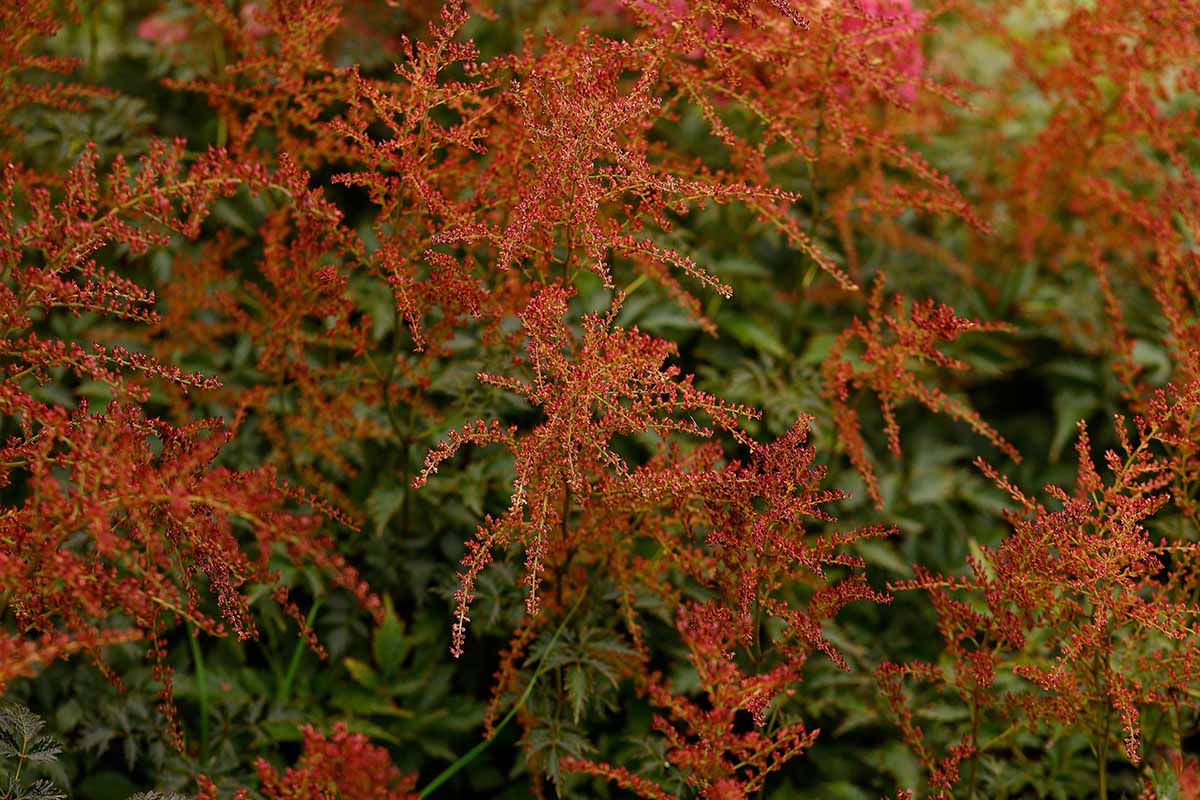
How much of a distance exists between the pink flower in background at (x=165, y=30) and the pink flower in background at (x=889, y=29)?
2.29 meters

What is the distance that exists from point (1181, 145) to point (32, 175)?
397cm

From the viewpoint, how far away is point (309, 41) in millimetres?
2670

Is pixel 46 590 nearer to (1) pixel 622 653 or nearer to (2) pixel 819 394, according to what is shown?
(1) pixel 622 653

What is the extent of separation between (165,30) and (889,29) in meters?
2.52

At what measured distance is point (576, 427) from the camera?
7.00ft

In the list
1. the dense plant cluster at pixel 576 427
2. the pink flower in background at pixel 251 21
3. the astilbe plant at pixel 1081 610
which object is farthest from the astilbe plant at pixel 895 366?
the pink flower in background at pixel 251 21

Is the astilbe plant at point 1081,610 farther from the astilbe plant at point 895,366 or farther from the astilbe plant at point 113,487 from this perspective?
the astilbe plant at point 113,487

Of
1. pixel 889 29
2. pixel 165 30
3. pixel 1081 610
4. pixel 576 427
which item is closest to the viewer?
pixel 576 427

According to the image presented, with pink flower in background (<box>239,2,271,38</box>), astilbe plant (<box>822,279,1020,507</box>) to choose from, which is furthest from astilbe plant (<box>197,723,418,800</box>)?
pink flower in background (<box>239,2,271,38</box>)

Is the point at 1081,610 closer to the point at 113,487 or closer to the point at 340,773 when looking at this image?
the point at 340,773

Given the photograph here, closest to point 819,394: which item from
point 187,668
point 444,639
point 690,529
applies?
point 690,529

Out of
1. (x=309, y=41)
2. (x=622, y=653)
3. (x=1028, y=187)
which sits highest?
(x=309, y=41)

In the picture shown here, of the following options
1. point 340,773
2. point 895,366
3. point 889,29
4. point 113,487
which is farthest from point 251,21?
point 340,773

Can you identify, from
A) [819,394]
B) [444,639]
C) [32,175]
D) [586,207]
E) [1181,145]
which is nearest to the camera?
[586,207]
